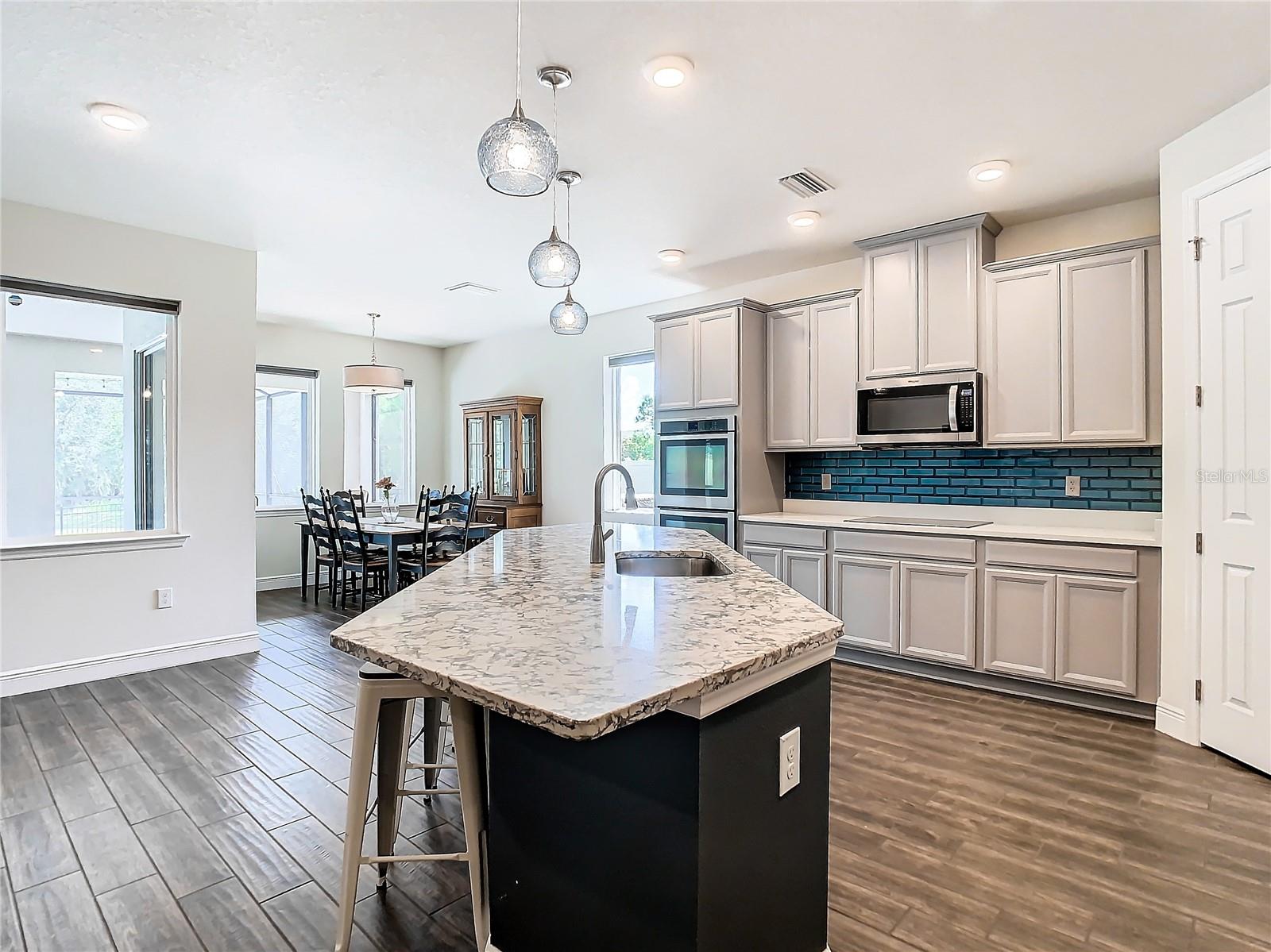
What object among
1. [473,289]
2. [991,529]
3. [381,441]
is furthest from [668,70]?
[381,441]

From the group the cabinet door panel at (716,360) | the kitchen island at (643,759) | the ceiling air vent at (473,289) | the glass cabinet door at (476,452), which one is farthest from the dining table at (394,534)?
the kitchen island at (643,759)

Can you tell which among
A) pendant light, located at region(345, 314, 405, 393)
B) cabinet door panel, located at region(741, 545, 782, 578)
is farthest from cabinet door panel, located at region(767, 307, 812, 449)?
pendant light, located at region(345, 314, 405, 393)

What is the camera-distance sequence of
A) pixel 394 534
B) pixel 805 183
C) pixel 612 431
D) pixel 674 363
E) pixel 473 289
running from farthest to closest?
pixel 612 431 → pixel 473 289 → pixel 394 534 → pixel 674 363 → pixel 805 183

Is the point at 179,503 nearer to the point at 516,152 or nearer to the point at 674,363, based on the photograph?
the point at 674,363

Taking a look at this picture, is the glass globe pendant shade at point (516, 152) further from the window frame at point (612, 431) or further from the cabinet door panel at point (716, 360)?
the window frame at point (612, 431)

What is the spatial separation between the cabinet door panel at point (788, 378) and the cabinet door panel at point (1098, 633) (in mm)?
1821

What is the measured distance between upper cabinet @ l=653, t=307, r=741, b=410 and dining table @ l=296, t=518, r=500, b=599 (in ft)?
6.81

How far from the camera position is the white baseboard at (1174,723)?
9.73 feet

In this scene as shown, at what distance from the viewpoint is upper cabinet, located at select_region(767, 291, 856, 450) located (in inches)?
174

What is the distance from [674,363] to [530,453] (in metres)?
2.44

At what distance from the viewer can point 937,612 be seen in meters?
3.81

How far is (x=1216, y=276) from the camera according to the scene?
2.83 meters

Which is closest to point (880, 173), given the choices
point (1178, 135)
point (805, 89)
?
point (805, 89)

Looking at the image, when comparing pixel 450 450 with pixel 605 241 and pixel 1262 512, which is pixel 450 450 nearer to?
pixel 605 241
